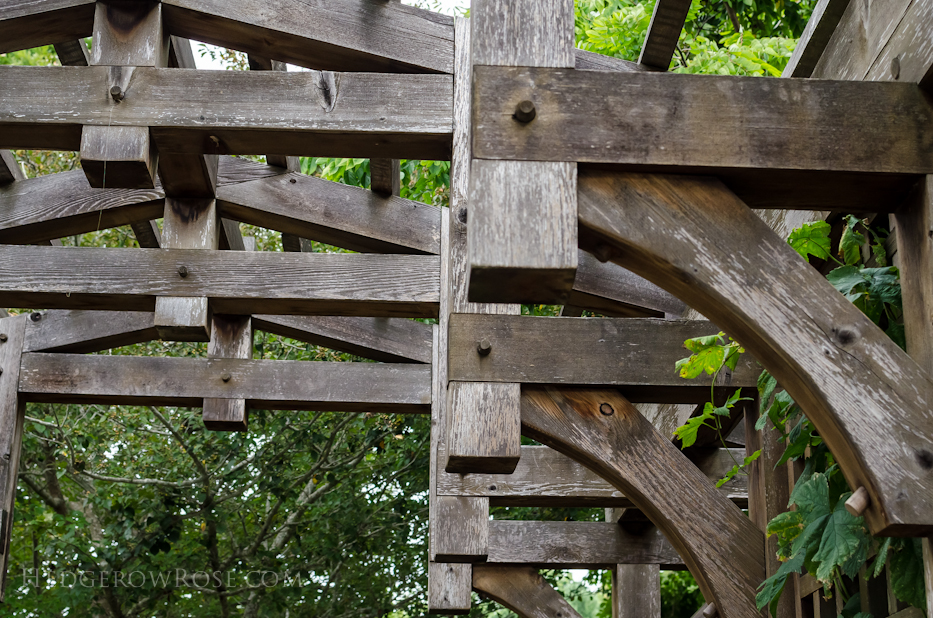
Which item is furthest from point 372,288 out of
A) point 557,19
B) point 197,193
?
point 557,19

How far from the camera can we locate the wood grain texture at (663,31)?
296cm

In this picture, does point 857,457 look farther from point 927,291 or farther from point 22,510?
point 22,510

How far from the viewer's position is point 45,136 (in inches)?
125

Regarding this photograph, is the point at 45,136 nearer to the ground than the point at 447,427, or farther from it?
farther from it

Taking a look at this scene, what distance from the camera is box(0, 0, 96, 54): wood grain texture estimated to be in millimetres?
3412

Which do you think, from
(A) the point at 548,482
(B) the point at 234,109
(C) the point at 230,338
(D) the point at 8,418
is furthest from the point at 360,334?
(B) the point at 234,109

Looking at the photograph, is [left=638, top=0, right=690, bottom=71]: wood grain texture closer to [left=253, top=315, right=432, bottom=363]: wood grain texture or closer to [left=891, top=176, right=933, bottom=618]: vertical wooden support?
[left=891, top=176, right=933, bottom=618]: vertical wooden support

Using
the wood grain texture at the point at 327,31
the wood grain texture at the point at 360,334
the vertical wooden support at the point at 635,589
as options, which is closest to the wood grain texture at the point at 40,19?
the wood grain texture at the point at 327,31

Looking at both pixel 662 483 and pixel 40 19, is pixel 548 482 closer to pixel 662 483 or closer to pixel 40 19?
pixel 662 483

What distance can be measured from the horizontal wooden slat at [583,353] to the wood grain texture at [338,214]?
2101 mm

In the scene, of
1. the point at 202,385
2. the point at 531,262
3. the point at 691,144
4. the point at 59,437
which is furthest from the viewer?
the point at 59,437

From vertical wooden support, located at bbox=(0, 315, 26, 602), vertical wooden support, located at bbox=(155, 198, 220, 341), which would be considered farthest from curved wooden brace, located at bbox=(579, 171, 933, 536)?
vertical wooden support, located at bbox=(0, 315, 26, 602)

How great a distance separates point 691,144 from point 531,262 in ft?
1.25

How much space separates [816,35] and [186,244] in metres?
3.15
